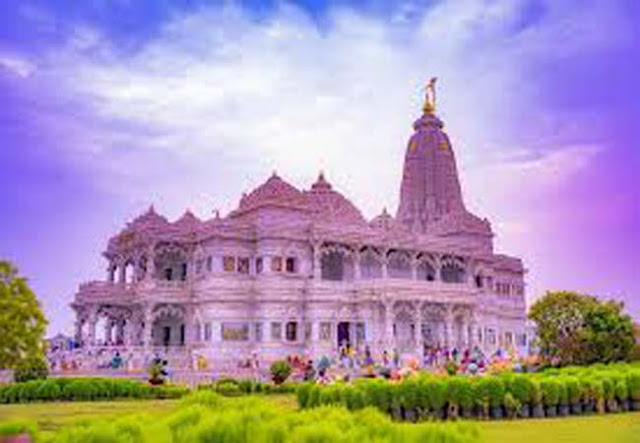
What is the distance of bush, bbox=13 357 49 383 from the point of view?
30905 millimetres

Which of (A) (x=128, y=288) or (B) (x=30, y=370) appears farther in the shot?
(A) (x=128, y=288)

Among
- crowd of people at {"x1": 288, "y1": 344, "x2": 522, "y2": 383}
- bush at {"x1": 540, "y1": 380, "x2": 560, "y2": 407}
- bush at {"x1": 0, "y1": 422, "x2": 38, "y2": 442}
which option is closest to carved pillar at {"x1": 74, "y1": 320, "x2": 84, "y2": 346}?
crowd of people at {"x1": 288, "y1": 344, "x2": 522, "y2": 383}

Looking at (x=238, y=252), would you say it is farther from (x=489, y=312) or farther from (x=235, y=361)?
(x=489, y=312)

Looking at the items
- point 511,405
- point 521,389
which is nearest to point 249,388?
point 511,405

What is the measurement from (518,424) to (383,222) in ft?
148

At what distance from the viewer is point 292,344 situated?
51.3 m

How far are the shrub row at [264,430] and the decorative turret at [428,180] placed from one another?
5990cm

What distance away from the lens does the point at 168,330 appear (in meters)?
55.6

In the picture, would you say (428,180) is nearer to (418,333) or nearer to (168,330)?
(418,333)

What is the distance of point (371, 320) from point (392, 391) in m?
31.8

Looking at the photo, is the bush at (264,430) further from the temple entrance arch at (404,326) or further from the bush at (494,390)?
the temple entrance arch at (404,326)

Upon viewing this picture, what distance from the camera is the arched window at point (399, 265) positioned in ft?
195

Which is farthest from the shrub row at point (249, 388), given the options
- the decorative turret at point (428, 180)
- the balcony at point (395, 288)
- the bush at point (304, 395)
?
the decorative turret at point (428, 180)

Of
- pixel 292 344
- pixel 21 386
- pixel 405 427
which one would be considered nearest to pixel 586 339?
pixel 292 344
